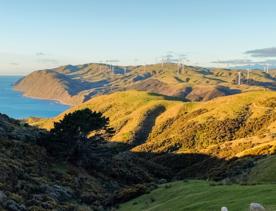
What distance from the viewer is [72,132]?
71312 mm

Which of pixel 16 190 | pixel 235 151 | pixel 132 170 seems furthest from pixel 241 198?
pixel 235 151

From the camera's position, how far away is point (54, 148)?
2653 inches

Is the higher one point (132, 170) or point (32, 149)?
point (32, 149)

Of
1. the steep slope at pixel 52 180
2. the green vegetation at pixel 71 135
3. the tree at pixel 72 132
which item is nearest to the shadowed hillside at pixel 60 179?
the steep slope at pixel 52 180

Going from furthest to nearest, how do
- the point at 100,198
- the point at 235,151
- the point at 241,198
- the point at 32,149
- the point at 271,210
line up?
the point at 235,151
the point at 32,149
the point at 100,198
the point at 241,198
the point at 271,210

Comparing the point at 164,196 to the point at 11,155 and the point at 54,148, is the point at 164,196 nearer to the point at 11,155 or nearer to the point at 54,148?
the point at 11,155

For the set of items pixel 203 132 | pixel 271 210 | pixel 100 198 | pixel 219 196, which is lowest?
pixel 203 132

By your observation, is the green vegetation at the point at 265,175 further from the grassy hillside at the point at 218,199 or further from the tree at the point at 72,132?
the tree at the point at 72,132

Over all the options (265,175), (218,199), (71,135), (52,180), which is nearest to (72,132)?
(71,135)

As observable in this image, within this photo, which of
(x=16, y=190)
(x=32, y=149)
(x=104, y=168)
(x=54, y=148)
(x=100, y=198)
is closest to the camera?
(x=16, y=190)

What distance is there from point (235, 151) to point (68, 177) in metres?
79.6

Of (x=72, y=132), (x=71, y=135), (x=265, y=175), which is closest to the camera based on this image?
(x=265, y=175)

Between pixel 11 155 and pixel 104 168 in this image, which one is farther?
pixel 104 168

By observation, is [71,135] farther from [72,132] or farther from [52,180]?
[52,180]
